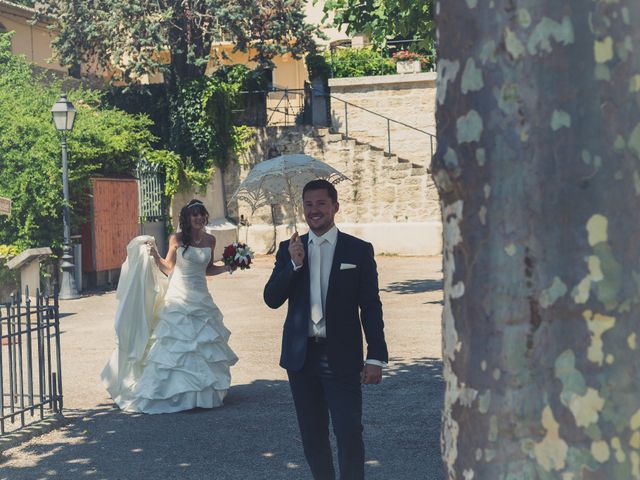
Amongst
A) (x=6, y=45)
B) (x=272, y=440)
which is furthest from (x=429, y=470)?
(x=6, y=45)

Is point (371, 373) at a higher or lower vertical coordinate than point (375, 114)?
lower

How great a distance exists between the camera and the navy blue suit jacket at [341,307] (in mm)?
5602

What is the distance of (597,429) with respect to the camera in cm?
230

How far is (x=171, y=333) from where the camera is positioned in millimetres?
9734

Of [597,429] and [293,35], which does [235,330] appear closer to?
[597,429]

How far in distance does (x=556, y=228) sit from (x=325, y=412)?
3.63 meters

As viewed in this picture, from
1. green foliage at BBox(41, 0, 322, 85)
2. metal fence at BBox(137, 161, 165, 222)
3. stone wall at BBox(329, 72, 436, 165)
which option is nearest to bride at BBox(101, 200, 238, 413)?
metal fence at BBox(137, 161, 165, 222)

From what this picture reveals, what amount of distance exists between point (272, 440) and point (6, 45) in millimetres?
20809

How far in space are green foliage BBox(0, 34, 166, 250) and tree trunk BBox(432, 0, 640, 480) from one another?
62.7 feet

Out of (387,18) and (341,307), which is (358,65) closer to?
(387,18)

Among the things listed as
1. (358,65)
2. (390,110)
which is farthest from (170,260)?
(358,65)

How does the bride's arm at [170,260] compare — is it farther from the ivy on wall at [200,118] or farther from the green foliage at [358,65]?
A: the green foliage at [358,65]

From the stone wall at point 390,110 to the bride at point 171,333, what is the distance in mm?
21273

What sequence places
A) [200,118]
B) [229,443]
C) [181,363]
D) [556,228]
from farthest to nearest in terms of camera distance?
[200,118] < [181,363] < [229,443] < [556,228]
